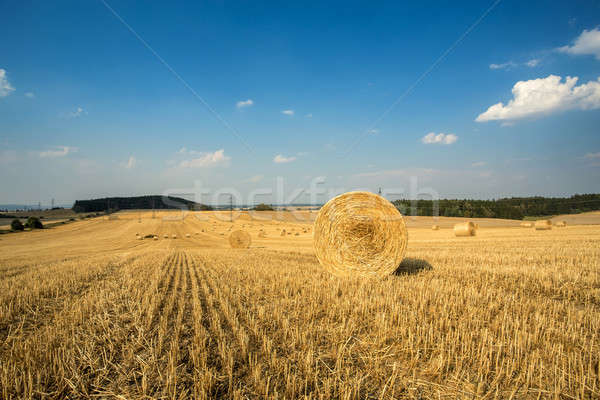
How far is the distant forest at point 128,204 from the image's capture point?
69688 millimetres

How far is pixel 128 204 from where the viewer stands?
7206 centimetres

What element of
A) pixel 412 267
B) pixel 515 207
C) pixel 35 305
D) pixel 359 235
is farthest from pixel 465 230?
pixel 515 207

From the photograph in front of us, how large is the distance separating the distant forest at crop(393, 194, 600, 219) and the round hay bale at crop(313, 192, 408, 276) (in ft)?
132

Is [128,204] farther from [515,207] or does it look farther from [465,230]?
[515,207]

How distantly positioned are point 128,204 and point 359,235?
79.9m

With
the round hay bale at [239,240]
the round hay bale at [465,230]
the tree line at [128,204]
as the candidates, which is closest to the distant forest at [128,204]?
the tree line at [128,204]

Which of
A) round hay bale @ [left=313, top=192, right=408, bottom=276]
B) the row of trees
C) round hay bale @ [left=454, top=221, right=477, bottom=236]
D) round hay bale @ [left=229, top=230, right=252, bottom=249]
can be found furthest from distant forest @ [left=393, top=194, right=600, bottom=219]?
the row of trees

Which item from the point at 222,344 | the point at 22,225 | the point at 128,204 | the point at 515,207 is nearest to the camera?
the point at 222,344

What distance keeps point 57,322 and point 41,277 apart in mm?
4754

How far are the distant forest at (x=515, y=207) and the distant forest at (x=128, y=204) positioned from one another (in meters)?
57.5

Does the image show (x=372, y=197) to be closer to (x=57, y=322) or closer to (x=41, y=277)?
(x=57, y=322)

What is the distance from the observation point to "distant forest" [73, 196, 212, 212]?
6969 cm

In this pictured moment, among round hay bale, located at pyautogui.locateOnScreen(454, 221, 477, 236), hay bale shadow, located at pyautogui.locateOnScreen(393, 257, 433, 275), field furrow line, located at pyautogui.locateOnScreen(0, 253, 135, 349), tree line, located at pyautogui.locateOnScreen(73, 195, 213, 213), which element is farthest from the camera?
tree line, located at pyautogui.locateOnScreen(73, 195, 213, 213)

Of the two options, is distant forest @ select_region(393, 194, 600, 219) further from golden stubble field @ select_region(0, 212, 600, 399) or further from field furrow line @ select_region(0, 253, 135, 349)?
field furrow line @ select_region(0, 253, 135, 349)
